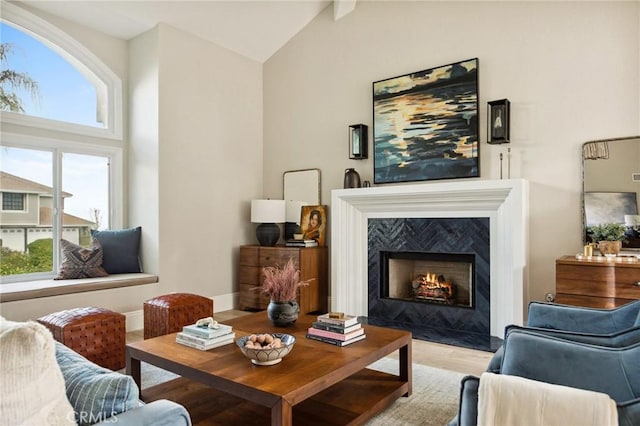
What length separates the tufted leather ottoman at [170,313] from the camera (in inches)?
132

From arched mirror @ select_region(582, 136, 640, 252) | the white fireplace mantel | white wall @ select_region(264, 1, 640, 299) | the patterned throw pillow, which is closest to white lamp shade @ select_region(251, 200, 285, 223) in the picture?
white wall @ select_region(264, 1, 640, 299)

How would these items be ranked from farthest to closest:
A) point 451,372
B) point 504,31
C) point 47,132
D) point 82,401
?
point 47,132 < point 504,31 < point 451,372 < point 82,401

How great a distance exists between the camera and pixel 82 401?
3.47 ft

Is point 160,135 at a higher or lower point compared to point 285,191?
higher

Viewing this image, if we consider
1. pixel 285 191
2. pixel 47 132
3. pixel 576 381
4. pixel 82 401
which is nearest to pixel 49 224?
pixel 47 132

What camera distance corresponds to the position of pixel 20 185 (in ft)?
13.5

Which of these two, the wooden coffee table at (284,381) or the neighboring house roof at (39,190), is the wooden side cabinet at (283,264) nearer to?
the neighboring house roof at (39,190)

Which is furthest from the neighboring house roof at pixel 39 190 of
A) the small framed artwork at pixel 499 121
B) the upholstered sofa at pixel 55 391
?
the small framed artwork at pixel 499 121

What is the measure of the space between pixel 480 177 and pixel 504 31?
52.7 inches

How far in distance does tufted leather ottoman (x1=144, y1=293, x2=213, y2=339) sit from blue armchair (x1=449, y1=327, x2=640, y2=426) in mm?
2487

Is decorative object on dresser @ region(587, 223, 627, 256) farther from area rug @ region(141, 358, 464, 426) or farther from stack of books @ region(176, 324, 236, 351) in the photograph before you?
stack of books @ region(176, 324, 236, 351)

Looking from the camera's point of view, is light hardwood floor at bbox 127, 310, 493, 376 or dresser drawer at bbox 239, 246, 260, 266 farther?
dresser drawer at bbox 239, 246, 260, 266

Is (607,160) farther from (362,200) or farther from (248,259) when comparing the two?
(248,259)

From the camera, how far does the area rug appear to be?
2266 millimetres
